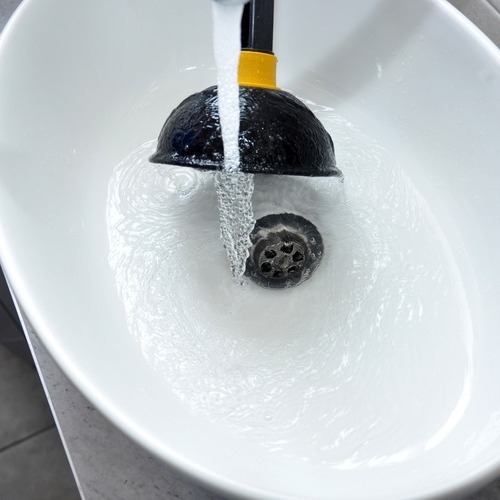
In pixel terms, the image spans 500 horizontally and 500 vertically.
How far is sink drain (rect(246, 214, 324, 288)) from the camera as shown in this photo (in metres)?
0.50

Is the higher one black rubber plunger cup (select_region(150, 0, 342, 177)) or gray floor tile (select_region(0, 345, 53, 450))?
black rubber plunger cup (select_region(150, 0, 342, 177))

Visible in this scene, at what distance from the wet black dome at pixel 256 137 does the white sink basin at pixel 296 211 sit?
95 mm

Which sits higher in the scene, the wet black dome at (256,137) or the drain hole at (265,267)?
the wet black dome at (256,137)

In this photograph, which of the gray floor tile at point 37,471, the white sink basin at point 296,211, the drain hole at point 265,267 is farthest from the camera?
the gray floor tile at point 37,471

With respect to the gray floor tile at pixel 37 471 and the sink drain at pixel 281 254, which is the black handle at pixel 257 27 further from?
the gray floor tile at pixel 37 471

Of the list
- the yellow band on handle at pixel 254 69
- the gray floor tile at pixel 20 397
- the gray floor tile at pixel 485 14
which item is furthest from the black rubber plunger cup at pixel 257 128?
the gray floor tile at pixel 20 397

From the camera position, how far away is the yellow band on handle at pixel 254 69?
0.44 metres

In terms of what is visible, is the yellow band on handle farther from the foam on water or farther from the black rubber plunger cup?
the foam on water

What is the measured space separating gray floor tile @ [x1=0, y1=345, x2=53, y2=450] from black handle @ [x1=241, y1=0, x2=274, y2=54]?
2.49 ft

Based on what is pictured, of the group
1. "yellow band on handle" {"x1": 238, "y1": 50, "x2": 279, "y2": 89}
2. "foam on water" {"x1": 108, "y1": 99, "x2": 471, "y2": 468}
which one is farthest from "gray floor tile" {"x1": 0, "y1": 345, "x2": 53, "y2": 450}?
"yellow band on handle" {"x1": 238, "y1": 50, "x2": 279, "y2": 89}

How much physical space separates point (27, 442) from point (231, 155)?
2.63ft

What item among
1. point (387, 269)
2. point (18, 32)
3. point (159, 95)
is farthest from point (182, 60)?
point (387, 269)

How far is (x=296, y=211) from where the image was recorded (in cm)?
54

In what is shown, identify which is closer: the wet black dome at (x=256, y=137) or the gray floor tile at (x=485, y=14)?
the wet black dome at (x=256, y=137)
